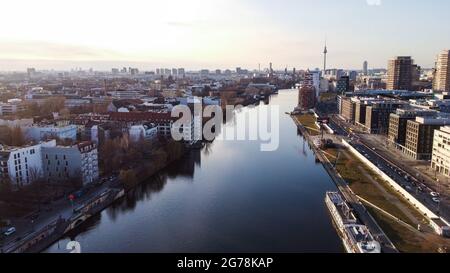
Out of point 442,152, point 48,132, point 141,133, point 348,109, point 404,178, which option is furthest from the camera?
point 348,109

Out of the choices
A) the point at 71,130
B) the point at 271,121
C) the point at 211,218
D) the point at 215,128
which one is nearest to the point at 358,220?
the point at 211,218

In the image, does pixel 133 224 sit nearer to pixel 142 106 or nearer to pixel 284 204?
pixel 284 204

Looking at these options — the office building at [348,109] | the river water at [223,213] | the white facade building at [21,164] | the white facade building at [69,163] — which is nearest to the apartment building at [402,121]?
the river water at [223,213]

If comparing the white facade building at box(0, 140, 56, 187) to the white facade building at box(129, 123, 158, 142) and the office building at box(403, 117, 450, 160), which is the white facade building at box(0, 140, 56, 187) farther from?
the office building at box(403, 117, 450, 160)

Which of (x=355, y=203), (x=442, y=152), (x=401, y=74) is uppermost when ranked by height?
(x=401, y=74)

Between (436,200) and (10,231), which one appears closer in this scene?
(10,231)

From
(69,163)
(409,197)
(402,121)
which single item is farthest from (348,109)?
(69,163)

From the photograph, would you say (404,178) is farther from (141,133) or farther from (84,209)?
(141,133)

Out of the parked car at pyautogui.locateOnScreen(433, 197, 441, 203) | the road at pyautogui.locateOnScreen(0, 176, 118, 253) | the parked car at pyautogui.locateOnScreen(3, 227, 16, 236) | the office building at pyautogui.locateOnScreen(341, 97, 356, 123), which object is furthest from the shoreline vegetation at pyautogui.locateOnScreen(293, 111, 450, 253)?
the office building at pyautogui.locateOnScreen(341, 97, 356, 123)
